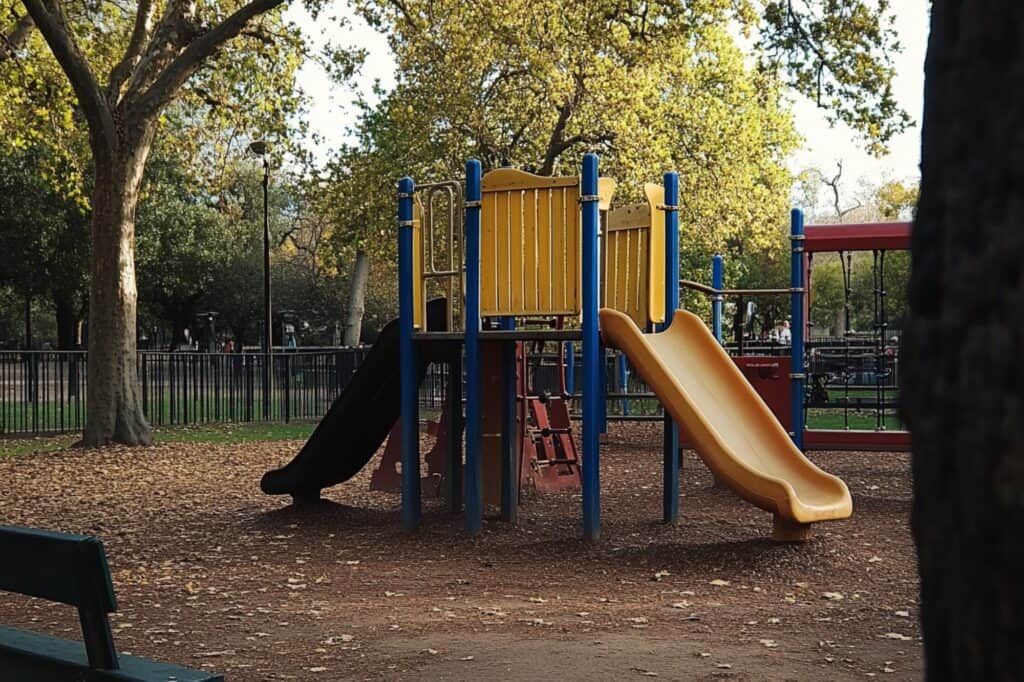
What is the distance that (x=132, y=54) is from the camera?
754 inches

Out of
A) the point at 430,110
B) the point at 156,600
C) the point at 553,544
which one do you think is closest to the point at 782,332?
the point at 430,110

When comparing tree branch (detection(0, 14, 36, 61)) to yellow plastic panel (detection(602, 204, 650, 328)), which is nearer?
yellow plastic panel (detection(602, 204, 650, 328))

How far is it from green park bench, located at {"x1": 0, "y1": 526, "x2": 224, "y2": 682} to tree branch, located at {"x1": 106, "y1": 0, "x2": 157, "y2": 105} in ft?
49.8

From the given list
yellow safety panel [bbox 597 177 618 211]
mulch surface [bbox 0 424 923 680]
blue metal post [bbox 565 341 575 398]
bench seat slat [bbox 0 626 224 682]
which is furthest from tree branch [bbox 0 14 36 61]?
bench seat slat [bbox 0 626 224 682]

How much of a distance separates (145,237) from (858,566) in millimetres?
38903

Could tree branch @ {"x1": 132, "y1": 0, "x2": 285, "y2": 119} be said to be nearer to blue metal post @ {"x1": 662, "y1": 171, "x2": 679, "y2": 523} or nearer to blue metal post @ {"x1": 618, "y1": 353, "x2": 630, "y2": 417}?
blue metal post @ {"x1": 618, "y1": 353, "x2": 630, "y2": 417}

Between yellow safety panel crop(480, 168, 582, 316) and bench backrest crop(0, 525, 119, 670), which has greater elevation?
yellow safety panel crop(480, 168, 582, 316)

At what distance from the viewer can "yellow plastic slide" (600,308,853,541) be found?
881 cm

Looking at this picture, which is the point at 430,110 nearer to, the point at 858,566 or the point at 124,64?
the point at 124,64

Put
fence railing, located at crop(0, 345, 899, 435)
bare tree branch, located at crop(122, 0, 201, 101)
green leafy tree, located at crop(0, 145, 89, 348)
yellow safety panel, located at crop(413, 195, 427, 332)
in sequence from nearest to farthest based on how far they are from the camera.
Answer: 1. yellow safety panel, located at crop(413, 195, 427, 332)
2. bare tree branch, located at crop(122, 0, 201, 101)
3. fence railing, located at crop(0, 345, 899, 435)
4. green leafy tree, located at crop(0, 145, 89, 348)

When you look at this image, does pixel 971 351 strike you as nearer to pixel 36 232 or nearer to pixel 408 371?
pixel 408 371

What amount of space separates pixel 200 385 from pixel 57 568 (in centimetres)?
2115

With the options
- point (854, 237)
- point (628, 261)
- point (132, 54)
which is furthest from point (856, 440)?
point (132, 54)

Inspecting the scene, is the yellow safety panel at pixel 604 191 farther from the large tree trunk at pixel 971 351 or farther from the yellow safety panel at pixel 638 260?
the large tree trunk at pixel 971 351
